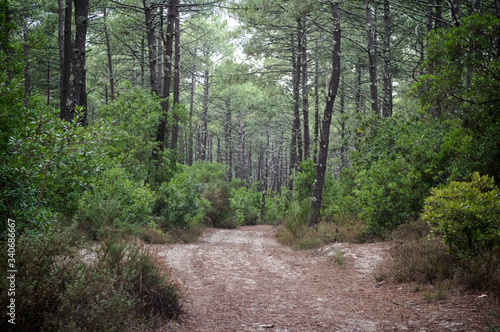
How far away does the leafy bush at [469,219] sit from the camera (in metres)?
4.48

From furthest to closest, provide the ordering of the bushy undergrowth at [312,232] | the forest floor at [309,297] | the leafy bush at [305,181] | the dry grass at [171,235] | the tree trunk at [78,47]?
the leafy bush at [305,181], the bushy undergrowth at [312,232], the tree trunk at [78,47], the dry grass at [171,235], the forest floor at [309,297]

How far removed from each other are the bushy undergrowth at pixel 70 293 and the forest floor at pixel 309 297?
54 centimetres

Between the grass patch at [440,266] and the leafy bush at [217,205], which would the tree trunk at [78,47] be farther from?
the grass patch at [440,266]

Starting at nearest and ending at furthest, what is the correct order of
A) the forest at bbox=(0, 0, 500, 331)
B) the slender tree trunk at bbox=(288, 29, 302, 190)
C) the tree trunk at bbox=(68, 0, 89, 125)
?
the forest at bbox=(0, 0, 500, 331) → the tree trunk at bbox=(68, 0, 89, 125) → the slender tree trunk at bbox=(288, 29, 302, 190)

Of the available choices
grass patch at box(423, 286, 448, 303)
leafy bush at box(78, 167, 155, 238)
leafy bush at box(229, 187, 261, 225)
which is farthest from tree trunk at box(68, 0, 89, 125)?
leafy bush at box(229, 187, 261, 225)

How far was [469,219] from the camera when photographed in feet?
14.9

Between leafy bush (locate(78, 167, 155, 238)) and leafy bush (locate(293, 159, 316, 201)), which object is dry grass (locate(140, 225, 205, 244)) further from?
leafy bush (locate(293, 159, 316, 201))

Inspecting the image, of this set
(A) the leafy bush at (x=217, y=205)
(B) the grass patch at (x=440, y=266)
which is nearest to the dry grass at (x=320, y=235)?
(B) the grass patch at (x=440, y=266)

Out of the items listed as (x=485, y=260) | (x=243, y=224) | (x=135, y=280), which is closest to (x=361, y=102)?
(x=243, y=224)

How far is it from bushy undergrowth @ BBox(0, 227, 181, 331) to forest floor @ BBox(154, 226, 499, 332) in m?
0.54

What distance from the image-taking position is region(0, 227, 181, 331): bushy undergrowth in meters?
2.54

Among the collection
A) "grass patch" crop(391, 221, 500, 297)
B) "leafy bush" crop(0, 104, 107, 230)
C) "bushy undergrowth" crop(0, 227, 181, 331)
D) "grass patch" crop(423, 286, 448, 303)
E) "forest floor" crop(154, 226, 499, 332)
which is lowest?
"forest floor" crop(154, 226, 499, 332)

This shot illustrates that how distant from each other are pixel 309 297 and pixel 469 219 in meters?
2.58

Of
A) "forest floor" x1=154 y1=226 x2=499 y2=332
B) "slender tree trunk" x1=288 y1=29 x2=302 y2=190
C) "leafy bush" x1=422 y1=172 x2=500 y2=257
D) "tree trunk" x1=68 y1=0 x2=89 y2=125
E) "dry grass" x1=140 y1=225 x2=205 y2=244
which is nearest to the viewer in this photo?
"forest floor" x1=154 y1=226 x2=499 y2=332
